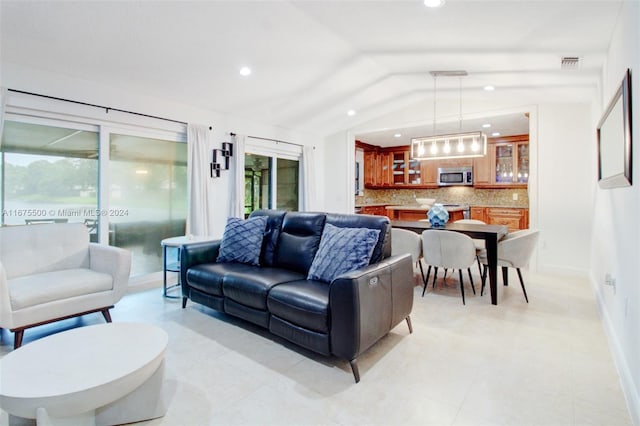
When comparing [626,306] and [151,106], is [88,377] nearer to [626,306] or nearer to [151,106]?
[626,306]

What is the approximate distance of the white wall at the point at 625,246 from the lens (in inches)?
70.6

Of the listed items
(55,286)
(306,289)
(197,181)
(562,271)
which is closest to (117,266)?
(55,286)

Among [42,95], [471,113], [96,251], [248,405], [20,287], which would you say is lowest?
[248,405]

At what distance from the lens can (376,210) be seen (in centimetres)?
810

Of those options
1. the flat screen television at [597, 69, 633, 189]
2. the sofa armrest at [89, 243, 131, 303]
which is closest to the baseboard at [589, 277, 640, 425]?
the flat screen television at [597, 69, 633, 189]

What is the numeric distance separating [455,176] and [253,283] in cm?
629

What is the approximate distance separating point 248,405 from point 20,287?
2.07 m

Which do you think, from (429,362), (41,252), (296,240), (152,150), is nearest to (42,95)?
(152,150)

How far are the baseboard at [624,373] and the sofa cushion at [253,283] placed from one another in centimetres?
210

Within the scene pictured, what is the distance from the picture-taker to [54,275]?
282 centimetres

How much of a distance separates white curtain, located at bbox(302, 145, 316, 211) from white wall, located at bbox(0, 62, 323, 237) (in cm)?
24

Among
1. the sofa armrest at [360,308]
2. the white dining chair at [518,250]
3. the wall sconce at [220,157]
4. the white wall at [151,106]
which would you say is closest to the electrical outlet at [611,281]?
the white dining chair at [518,250]

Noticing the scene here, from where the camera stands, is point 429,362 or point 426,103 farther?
point 426,103

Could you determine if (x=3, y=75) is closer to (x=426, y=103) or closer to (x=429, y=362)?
(x=429, y=362)
